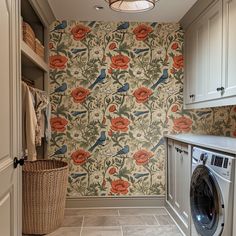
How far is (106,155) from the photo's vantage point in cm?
348

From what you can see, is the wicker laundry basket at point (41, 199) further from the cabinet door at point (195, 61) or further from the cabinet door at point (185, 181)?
the cabinet door at point (195, 61)

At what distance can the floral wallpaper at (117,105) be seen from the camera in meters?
3.44

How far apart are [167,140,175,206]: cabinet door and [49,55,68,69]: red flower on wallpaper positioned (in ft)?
5.23

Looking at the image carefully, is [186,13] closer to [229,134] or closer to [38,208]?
[229,134]

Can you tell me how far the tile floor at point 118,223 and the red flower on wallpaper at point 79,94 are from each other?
1.35 meters

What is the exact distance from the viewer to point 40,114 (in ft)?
8.86

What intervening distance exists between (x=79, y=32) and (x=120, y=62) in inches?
24.5

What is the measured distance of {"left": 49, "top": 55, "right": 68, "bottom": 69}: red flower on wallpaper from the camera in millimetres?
3430

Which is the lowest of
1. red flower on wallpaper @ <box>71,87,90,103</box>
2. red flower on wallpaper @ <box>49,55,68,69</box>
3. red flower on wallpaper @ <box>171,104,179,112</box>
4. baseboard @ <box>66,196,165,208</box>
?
baseboard @ <box>66,196,165,208</box>

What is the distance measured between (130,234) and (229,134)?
5.42 feet

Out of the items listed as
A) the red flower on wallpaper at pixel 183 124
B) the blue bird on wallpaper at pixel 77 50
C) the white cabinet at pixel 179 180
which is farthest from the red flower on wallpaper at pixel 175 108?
the blue bird on wallpaper at pixel 77 50

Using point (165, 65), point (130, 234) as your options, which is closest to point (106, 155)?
point (130, 234)

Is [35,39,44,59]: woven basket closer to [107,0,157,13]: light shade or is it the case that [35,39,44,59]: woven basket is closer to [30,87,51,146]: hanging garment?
[30,87,51,146]: hanging garment

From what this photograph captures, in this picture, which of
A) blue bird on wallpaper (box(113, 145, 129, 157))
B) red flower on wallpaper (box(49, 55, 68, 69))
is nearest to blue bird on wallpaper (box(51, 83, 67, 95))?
red flower on wallpaper (box(49, 55, 68, 69))
